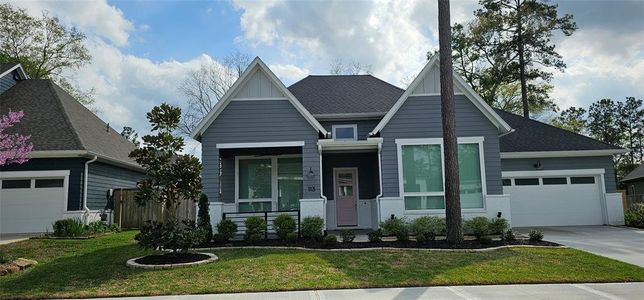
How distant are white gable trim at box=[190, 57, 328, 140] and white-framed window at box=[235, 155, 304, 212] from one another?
2.07 metres

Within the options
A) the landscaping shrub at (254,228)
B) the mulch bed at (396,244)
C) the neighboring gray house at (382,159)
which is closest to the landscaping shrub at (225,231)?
the mulch bed at (396,244)

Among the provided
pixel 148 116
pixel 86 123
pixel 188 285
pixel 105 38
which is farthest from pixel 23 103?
pixel 188 285

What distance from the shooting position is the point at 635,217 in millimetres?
16125

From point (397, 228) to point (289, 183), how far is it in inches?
187

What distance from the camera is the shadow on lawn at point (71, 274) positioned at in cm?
744

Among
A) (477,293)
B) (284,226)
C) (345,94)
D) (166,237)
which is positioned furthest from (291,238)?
(345,94)

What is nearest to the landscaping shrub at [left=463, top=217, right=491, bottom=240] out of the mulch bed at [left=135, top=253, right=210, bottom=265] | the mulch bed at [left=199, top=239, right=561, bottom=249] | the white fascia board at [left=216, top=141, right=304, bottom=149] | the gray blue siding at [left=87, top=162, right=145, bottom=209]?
the mulch bed at [left=199, top=239, right=561, bottom=249]

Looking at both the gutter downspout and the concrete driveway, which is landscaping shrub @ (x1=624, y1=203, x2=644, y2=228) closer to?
the concrete driveway

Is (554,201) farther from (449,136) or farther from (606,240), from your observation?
(449,136)

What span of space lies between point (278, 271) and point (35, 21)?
26889 mm

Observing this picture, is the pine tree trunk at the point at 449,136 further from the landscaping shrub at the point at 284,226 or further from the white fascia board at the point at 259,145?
the white fascia board at the point at 259,145

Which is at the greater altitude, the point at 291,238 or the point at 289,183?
the point at 289,183

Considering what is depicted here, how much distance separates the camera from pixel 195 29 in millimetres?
13461

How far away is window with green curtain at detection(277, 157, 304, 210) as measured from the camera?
593 inches
